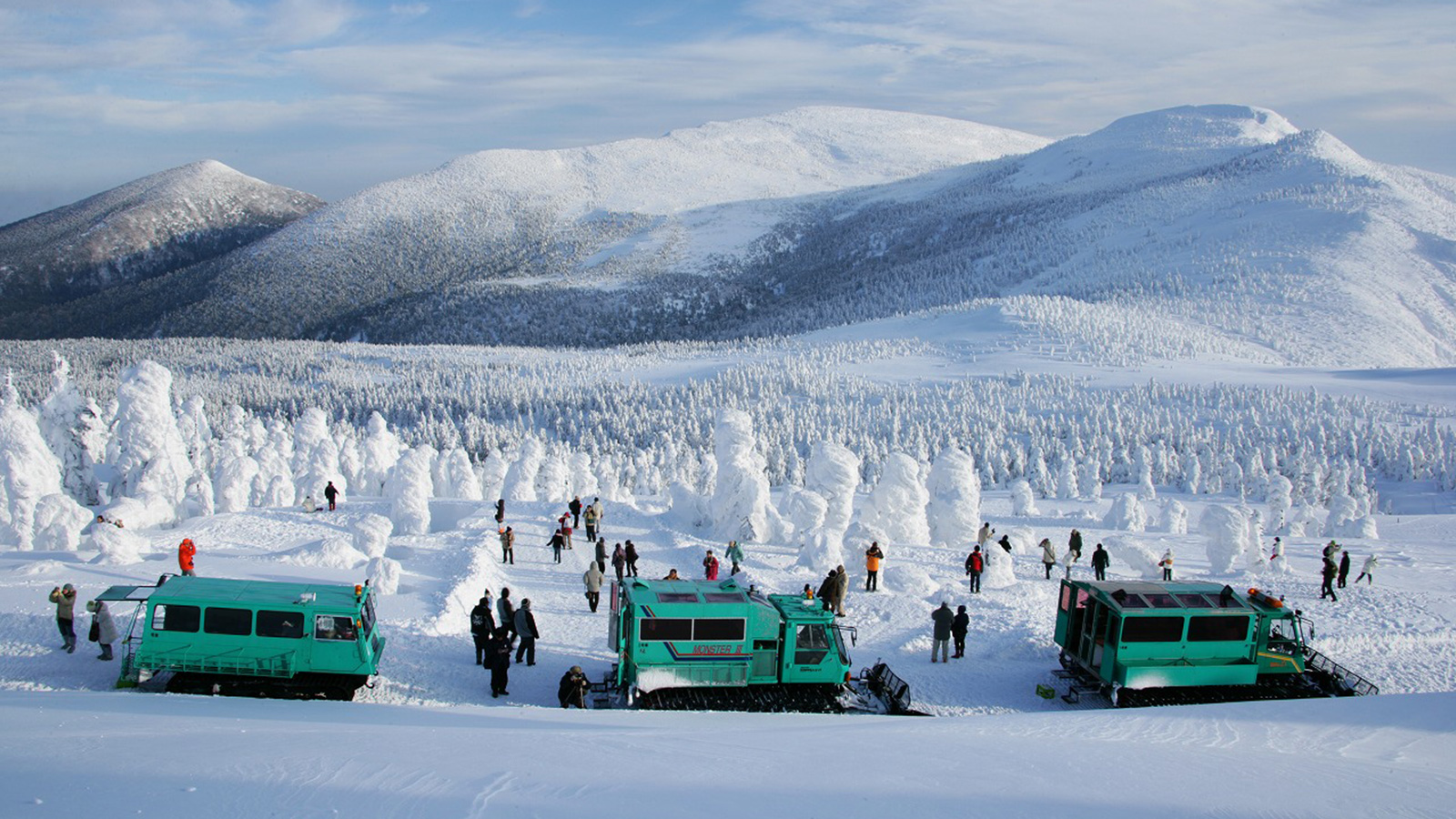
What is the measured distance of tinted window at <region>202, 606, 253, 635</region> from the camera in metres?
13.0

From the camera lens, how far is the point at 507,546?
2139 cm

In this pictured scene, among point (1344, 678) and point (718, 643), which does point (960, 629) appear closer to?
point (718, 643)

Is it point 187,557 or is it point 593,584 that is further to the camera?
point 593,584

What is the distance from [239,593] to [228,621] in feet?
1.44

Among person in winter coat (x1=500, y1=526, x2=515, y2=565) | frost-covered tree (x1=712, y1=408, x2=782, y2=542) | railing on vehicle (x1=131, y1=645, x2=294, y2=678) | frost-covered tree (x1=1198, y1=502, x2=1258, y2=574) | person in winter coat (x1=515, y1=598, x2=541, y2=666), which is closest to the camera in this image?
railing on vehicle (x1=131, y1=645, x2=294, y2=678)

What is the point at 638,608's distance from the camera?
1346 centimetres

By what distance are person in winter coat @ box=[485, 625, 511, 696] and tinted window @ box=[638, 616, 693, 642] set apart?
2.24 m

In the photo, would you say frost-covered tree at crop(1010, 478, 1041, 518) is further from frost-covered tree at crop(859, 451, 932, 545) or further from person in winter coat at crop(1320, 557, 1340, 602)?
person in winter coat at crop(1320, 557, 1340, 602)

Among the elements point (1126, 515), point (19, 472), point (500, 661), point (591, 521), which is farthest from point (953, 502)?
point (19, 472)

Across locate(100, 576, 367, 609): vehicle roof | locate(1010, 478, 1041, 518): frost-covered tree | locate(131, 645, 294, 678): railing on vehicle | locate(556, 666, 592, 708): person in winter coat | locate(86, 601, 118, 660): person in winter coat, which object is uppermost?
locate(100, 576, 367, 609): vehicle roof

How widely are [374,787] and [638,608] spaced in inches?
237

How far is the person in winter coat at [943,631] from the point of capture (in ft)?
52.5

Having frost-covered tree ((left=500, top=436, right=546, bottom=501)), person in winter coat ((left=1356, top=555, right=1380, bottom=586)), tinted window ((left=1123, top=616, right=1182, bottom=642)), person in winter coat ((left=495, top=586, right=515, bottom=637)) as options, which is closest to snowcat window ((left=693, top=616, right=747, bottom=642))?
person in winter coat ((left=495, top=586, right=515, bottom=637))

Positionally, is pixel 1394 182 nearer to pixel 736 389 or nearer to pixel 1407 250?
pixel 1407 250
